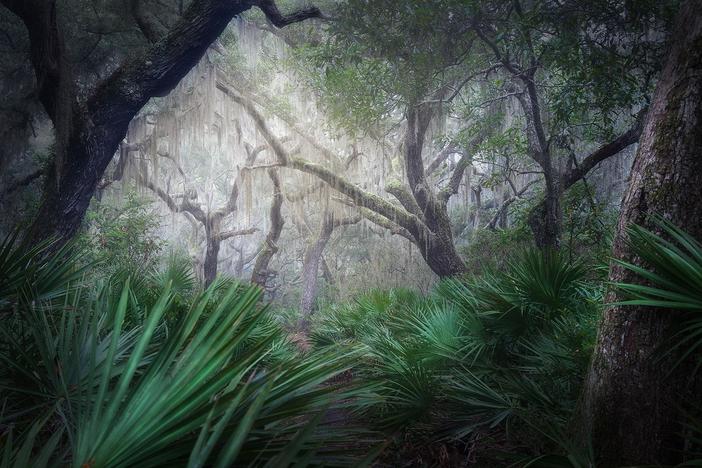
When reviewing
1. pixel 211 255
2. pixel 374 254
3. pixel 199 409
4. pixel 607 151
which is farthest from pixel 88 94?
pixel 374 254

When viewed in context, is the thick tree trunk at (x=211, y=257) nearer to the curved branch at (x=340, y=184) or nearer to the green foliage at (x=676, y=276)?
the curved branch at (x=340, y=184)

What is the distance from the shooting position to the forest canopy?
1.33m

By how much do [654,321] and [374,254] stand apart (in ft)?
47.2

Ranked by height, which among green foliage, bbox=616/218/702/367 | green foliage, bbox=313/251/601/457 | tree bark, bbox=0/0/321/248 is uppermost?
tree bark, bbox=0/0/321/248

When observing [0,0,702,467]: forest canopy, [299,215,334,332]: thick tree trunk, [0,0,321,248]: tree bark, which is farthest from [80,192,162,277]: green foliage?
[299,215,334,332]: thick tree trunk

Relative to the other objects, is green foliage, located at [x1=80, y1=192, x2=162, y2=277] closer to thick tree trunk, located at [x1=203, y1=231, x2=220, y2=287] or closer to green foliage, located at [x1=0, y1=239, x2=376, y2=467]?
thick tree trunk, located at [x1=203, y1=231, x2=220, y2=287]

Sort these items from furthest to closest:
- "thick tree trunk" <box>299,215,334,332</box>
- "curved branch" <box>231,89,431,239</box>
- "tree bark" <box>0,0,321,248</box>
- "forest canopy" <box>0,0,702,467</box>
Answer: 1. "thick tree trunk" <box>299,215,334,332</box>
2. "curved branch" <box>231,89,431,239</box>
3. "tree bark" <box>0,0,321,248</box>
4. "forest canopy" <box>0,0,702,467</box>

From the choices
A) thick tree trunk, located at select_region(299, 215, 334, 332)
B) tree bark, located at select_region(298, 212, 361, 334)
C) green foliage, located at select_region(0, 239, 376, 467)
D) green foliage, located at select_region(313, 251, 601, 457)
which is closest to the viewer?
green foliage, located at select_region(0, 239, 376, 467)

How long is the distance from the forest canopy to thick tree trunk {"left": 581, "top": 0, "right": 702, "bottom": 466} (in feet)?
0.04

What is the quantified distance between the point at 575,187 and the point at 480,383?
6.01 metres

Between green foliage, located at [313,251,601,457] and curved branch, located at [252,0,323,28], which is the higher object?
curved branch, located at [252,0,323,28]

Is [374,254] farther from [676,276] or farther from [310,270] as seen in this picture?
[676,276]

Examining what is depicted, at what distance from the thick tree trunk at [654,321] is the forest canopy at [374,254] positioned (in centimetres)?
1

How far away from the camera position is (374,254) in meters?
16.5
